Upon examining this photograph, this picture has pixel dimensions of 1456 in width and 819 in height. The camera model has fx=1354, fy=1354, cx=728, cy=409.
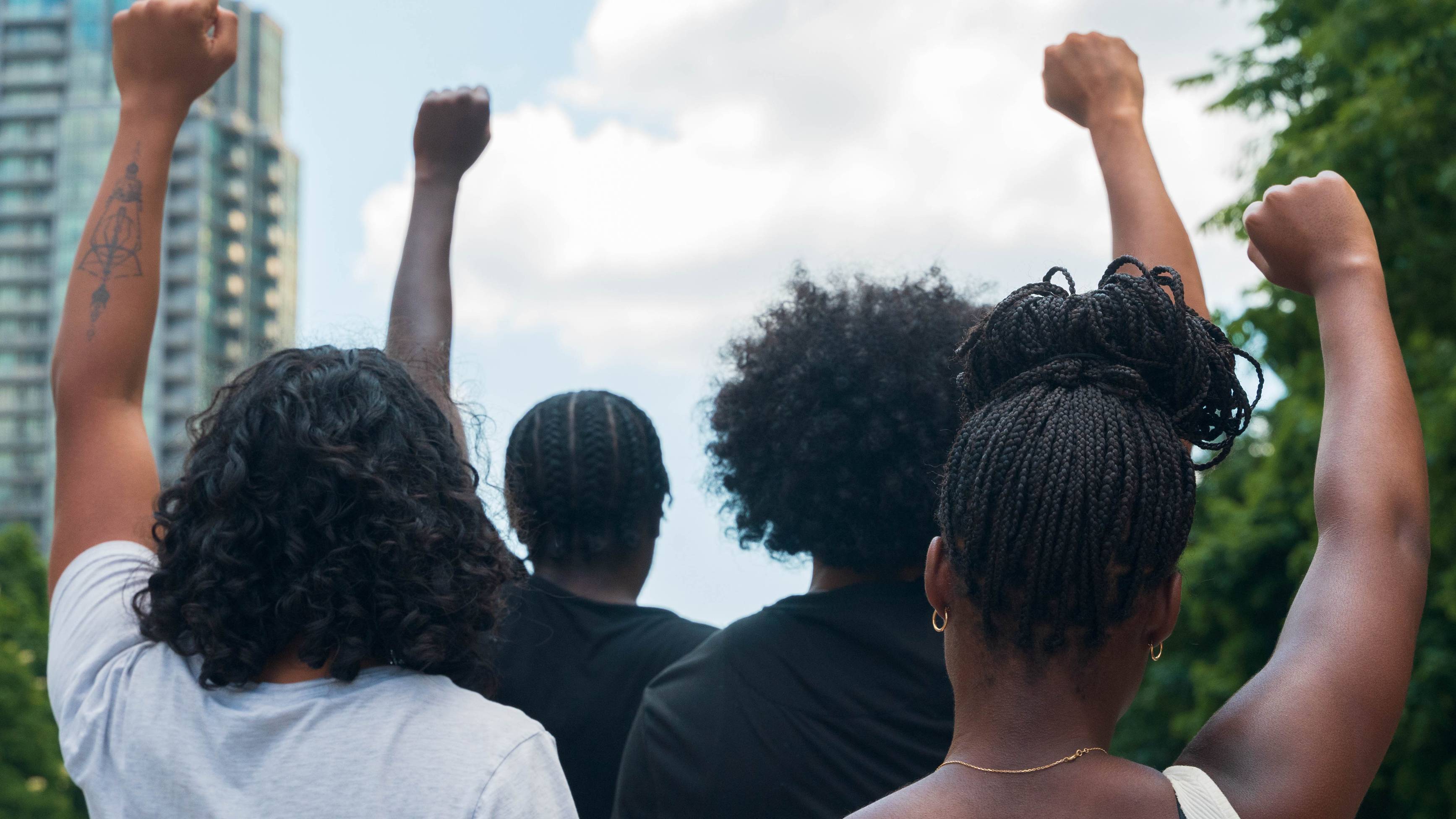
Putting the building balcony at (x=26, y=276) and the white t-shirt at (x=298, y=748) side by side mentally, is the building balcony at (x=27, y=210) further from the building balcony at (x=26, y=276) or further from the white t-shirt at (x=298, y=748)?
the white t-shirt at (x=298, y=748)

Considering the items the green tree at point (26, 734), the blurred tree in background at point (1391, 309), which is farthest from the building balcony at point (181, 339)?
the blurred tree in background at point (1391, 309)

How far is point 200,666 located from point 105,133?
100 m

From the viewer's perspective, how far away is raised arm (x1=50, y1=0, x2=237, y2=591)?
2010mm

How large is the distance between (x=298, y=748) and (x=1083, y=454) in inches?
41.3

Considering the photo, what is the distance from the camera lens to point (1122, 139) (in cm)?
257

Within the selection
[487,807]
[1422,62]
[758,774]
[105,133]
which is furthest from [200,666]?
[105,133]

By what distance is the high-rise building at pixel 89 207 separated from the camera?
87688 millimetres

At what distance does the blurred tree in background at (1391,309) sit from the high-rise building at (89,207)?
80389mm

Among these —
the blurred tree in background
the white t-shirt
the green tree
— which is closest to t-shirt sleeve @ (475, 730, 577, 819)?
the white t-shirt

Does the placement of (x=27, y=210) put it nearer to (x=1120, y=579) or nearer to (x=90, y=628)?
(x=90, y=628)

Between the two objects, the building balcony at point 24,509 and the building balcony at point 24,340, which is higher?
the building balcony at point 24,340

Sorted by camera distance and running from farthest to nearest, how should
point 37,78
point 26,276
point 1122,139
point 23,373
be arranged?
point 37,78 < point 26,276 < point 23,373 < point 1122,139

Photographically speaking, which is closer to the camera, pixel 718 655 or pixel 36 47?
pixel 718 655

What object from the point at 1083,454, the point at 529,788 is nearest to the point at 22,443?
the point at 529,788
